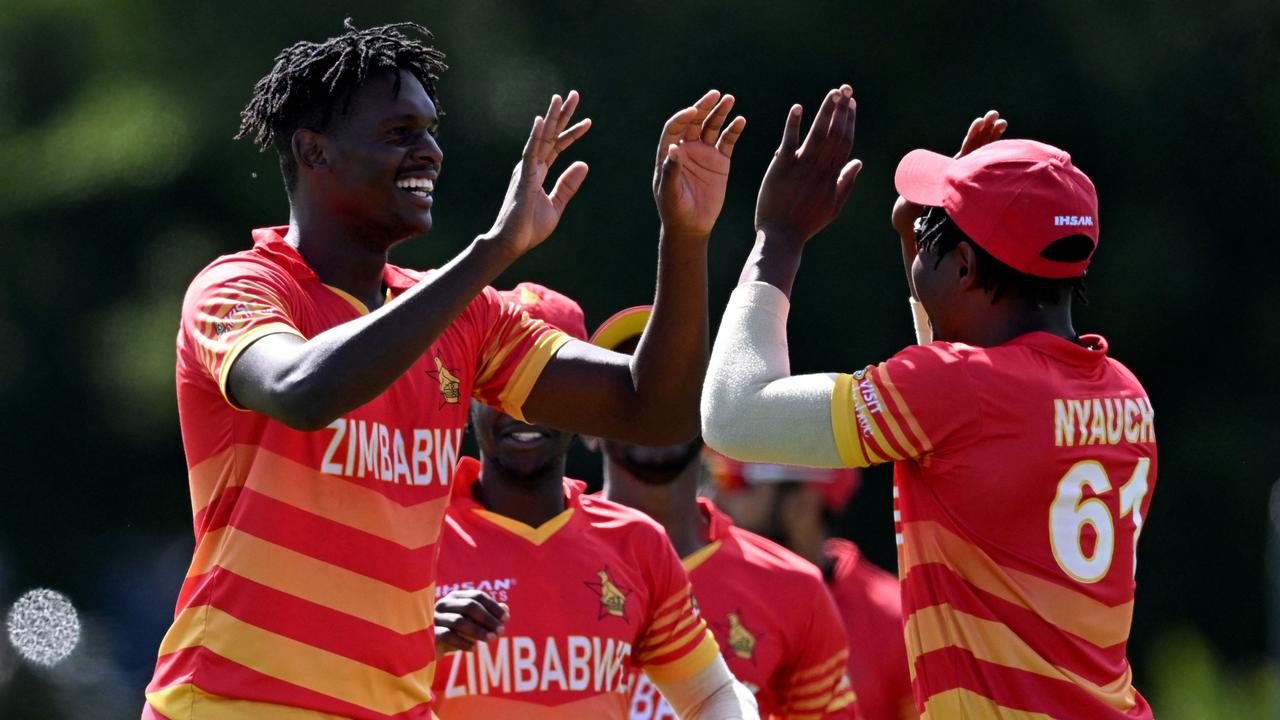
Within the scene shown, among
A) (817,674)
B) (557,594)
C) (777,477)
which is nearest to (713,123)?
(557,594)

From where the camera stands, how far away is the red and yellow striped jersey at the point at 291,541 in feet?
11.7

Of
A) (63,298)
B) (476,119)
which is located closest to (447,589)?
(476,119)

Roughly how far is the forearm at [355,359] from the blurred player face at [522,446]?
5.53 feet

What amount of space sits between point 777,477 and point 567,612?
2510 mm

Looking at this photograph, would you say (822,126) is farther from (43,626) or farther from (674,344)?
(43,626)

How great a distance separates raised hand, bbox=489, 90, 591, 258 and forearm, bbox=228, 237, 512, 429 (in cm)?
15

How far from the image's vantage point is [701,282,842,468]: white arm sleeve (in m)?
3.62

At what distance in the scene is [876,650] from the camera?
261 inches

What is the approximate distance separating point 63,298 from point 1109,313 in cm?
618

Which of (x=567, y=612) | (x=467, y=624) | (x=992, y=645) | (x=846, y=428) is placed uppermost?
(x=846, y=428)

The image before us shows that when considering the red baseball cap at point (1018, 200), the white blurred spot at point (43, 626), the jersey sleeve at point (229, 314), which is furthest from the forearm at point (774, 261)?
the white blurred spot at point (43, 626)

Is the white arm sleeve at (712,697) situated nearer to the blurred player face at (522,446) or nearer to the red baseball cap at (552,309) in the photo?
the blurred player face at (522,446)

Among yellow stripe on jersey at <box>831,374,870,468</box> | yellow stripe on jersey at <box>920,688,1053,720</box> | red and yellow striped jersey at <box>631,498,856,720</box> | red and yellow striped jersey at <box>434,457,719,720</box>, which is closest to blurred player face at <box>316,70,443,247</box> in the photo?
yellow stripe on jersey at <box>831,374,870,468</box>

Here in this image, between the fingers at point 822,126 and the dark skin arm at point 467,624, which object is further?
the dark skin arm at point 467,624
